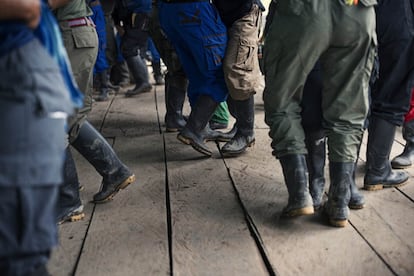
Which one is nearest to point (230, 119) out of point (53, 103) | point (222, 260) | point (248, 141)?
point (248, 141)

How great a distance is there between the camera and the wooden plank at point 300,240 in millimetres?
2143

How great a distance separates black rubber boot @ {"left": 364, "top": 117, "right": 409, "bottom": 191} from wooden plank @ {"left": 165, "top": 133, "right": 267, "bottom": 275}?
82 centimetres

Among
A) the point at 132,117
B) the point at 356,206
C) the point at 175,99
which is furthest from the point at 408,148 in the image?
the point at 132,117

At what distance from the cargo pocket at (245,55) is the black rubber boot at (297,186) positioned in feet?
3.45

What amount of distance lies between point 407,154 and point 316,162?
1051 millimetres

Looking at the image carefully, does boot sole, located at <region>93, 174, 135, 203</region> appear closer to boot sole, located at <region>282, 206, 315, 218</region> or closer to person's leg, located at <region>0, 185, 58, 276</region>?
boot sole, located at <region>282, 206, 315, 218</region>

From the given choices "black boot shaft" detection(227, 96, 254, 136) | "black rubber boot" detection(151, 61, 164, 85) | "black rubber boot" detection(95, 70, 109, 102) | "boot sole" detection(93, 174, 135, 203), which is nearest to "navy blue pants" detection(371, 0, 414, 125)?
"black boot shaft" detection(227, 96, 254, 136)

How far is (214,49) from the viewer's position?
11.0 ft

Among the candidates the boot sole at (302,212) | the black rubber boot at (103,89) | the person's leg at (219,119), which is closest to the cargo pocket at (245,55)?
the person's leg at (219,119)

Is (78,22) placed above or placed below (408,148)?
above

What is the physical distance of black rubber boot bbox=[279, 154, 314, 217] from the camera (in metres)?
2.42

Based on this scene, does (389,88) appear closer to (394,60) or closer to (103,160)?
(394,60)

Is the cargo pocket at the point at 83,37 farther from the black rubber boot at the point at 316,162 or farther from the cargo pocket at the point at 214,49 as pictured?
the black rubber boot at the point at 316,162

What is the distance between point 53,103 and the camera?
4.66 feet
